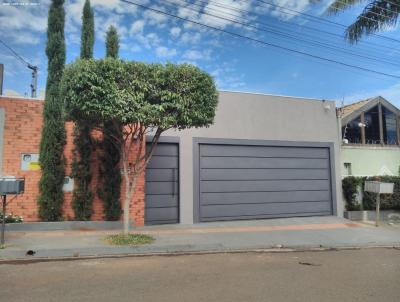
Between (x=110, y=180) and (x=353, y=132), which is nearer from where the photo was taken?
(x=110, y=180)

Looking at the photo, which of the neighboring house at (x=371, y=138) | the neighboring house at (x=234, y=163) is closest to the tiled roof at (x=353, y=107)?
the neighboring house at (x=371, y=138)

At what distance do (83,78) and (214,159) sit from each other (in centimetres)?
571

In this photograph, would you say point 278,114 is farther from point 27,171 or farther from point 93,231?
point 27,171

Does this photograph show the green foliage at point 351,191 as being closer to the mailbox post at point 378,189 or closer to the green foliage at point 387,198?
the green foliage at point 387,198

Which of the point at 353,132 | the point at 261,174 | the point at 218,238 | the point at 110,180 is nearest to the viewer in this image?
the point at 218,238

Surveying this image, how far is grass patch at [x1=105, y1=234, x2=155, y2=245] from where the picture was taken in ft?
29.1

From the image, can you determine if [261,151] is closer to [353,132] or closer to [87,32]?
[353,132]

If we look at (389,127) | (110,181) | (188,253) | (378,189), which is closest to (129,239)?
(188,253)

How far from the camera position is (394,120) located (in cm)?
1564

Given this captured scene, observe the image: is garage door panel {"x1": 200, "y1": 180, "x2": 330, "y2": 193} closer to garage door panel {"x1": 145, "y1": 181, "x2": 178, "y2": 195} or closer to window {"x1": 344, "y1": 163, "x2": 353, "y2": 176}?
garage door panel {"x1": 145, "y1": 181, "x2": 178, "y2": 195}

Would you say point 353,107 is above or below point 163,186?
above

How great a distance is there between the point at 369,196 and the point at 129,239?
890 centimetres

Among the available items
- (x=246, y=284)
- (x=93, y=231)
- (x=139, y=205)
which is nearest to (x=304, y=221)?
(x=139, y=205)

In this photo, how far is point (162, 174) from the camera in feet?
39.8
